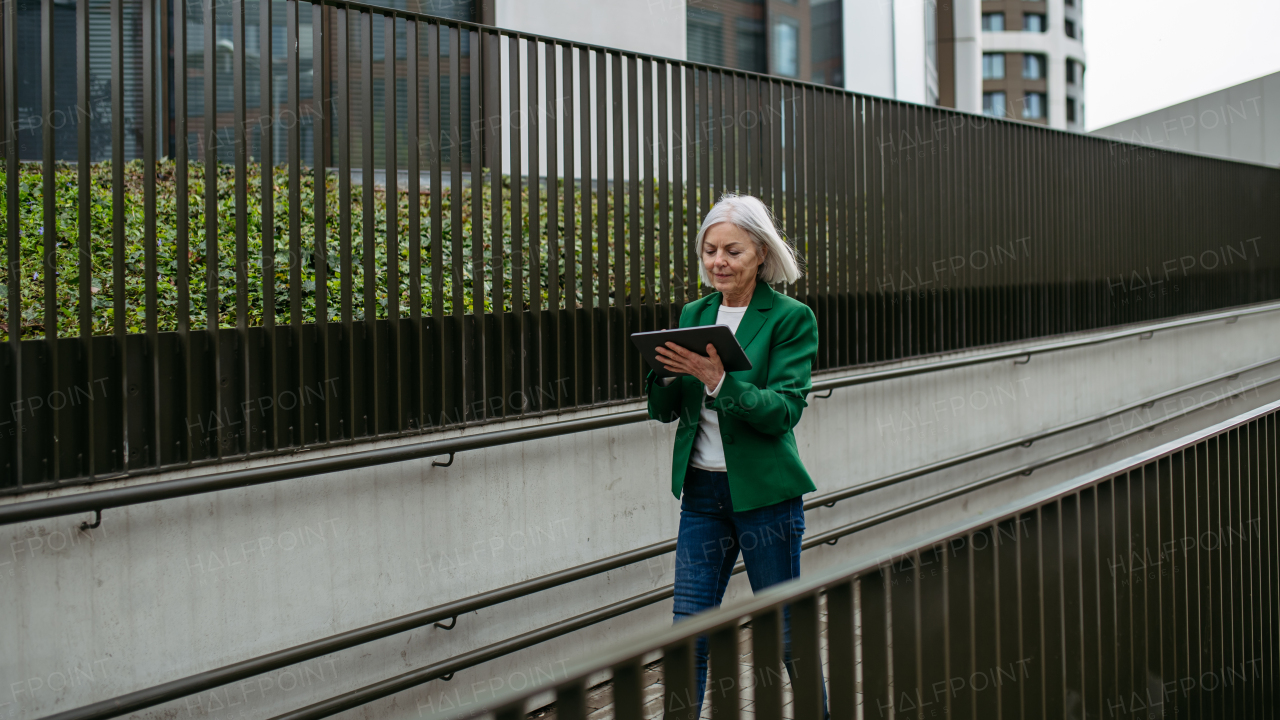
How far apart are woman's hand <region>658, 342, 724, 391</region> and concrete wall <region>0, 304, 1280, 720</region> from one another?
2.53 ft

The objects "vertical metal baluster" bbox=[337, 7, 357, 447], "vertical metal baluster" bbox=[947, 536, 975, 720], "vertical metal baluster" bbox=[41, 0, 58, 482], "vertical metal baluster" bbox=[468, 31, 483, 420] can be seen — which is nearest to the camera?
"vertical metal baluster" bbox=[947, 536, 975, 720]

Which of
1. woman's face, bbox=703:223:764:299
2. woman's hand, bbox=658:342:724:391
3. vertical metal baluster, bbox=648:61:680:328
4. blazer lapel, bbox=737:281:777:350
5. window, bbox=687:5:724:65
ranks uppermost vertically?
window, bbox=687:5:724:65

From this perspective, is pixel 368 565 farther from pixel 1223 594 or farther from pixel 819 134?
pixel 819 134

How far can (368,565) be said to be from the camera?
3.47 metres

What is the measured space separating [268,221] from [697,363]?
178cm

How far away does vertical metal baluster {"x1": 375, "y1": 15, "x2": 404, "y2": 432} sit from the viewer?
3.64m

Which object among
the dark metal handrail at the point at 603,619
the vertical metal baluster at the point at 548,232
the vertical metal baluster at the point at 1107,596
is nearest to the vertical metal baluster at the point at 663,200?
the vertical metal baluster at the point at 548,232

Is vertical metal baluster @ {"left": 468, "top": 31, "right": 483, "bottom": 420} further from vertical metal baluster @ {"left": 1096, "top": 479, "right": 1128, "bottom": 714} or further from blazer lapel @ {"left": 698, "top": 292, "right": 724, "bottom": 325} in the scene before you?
vertical metal baluster @ {"left": 1096, "top": 479, "right": 1128, "bottom": 714}

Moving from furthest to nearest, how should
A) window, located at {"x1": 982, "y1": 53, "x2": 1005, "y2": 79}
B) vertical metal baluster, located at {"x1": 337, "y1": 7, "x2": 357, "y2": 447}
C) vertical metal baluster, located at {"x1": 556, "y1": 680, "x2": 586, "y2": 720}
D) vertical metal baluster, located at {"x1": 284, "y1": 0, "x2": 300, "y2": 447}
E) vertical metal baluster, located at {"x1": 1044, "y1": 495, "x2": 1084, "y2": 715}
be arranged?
window, located at {"x1": 982, "y1": 53, "x2": 1005, "y2": 79} < vertical metal baluster, located at {"x1": 337, "y1": 7, "x2": 357, "y2": 447} < vertical metal baluster, located at {"x1": 284, "y1": 0, "x2": 300, "y2": 447} < vertical metal baluster, located at {"x1": 1044, "y1": 495, "x2": 1084, "y2": 715} < vertical metal baluster, located at {"x1": 556, "y1": 680, "x2": 586, "y2": 720}

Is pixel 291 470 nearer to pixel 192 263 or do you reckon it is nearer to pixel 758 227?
pixel 192 263

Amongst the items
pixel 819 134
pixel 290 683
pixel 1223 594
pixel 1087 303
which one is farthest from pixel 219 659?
pixel 1087 303

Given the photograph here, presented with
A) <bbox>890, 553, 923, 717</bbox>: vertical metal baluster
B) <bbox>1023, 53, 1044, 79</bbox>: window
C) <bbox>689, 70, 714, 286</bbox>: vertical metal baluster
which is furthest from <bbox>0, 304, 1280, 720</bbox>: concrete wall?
<bbox>1023, 53, 1044, 79</bbox>: window

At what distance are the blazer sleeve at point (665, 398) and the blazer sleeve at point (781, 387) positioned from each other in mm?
259

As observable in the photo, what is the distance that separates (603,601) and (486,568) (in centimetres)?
65
